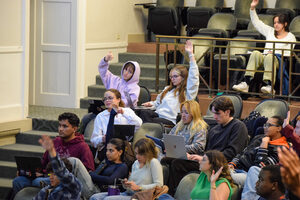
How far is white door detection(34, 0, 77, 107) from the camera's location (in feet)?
27.7

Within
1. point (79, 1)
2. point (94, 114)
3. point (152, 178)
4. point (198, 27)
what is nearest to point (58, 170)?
point (152, 178)

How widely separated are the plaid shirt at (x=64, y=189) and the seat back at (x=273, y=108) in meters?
2.25

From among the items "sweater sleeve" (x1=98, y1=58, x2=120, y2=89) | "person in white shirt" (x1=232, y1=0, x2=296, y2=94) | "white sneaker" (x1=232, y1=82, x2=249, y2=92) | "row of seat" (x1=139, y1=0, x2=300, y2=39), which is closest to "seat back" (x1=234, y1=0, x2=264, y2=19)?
"row of seat" (x1=139, y1=0, x2=300, y2=39)

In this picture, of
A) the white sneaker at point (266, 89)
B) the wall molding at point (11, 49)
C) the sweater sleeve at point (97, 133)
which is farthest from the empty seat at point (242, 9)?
the sweater sleeve at point (97, 133)

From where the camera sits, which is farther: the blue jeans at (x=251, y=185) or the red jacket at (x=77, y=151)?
the red jacket at (x=77, y=151)

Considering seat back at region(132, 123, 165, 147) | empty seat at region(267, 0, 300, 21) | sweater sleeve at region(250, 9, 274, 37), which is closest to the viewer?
seat back at region(132, 123, 165, 147)

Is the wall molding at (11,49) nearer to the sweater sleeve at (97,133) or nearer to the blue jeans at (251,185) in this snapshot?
the sweater sleeve at (97,133)

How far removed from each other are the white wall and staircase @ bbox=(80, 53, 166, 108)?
3.28ft

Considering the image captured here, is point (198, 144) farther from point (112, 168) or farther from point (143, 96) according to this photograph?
point (143, 96)

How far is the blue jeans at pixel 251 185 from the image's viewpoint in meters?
4.79

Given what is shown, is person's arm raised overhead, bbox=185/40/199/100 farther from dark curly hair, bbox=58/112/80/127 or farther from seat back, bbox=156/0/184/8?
seat back, bbox=156/0/184/8

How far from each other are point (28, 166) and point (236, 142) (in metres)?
1.84

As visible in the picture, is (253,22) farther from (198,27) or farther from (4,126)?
(4,126)

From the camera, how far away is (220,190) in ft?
15.5
